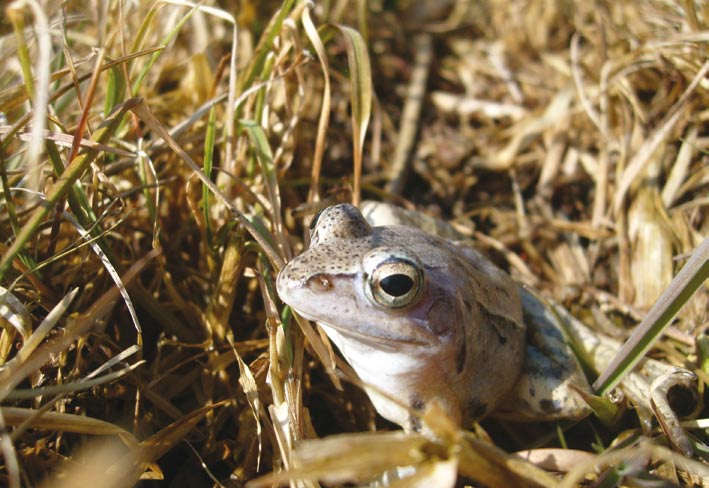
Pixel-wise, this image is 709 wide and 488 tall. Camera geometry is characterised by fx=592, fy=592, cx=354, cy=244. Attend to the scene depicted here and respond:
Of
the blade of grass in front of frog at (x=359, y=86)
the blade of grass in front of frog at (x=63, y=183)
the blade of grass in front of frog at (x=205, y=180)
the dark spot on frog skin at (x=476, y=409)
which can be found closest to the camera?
the blade of grass in front of frog at (x=63, y=183)

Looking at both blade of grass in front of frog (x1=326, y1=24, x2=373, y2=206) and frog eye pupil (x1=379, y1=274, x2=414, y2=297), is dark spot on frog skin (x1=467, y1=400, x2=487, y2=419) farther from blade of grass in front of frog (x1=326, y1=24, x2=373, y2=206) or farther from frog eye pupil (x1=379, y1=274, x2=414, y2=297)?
blade of grass in front of frog (x1=326, y1=24, x2=373, y2=206)

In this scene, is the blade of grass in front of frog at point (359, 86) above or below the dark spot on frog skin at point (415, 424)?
above

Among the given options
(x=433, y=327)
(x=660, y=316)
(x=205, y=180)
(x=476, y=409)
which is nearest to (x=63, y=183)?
(x=205, y=180)

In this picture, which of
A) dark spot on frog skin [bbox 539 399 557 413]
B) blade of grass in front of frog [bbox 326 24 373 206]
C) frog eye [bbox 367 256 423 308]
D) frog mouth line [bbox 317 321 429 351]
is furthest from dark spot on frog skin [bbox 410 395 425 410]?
blade of grass in front of frog [bbox 326 24 373 206]

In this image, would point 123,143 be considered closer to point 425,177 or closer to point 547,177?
point 425,177

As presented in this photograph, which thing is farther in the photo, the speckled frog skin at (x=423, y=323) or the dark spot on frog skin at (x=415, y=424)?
the dark spot on frog skin at (x=415, y=424)

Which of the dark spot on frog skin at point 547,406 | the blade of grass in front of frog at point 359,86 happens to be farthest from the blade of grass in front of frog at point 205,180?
the dark spot on frog skin at point 547,406

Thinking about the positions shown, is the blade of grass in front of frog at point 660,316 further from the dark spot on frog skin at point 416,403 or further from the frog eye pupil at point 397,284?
the frog eye pupil at point 397,284

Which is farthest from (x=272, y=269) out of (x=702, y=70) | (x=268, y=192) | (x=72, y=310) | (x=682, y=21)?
(x=682, y=21)

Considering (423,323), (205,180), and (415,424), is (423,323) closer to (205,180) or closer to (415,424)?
(415,424)
